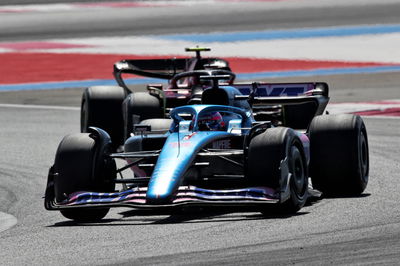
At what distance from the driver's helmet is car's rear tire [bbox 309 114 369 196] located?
105 centimetres

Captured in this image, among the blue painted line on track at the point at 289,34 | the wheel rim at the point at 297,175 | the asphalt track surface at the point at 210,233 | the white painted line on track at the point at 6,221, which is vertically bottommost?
the blue painted line on track at the point at 289,34

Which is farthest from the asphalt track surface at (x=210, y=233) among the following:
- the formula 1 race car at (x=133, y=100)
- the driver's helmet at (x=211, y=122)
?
the formula 1 race car at (x=133, y=100)

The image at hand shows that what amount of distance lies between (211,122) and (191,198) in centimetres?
169

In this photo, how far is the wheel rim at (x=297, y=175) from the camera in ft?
36.6

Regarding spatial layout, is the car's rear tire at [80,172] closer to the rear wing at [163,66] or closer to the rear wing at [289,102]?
the rear wing at [289,102]

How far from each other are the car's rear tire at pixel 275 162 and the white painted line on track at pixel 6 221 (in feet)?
7.74

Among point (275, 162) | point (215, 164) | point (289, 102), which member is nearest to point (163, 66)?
point (289, 102)

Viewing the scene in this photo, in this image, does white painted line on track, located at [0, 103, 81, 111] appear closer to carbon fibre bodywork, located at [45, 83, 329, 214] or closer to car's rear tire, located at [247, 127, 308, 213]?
carbon fibre bodywork, located at [45, 83, 329, 214]

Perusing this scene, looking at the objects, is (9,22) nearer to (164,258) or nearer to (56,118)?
(56,118)

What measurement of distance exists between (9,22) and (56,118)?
81.5 feet

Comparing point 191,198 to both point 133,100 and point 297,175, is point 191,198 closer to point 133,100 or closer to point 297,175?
point 297,175

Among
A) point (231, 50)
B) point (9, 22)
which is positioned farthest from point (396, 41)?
point (9, 22)

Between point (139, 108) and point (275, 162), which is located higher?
point (275, 162)

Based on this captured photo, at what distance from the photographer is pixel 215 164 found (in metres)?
11.6
